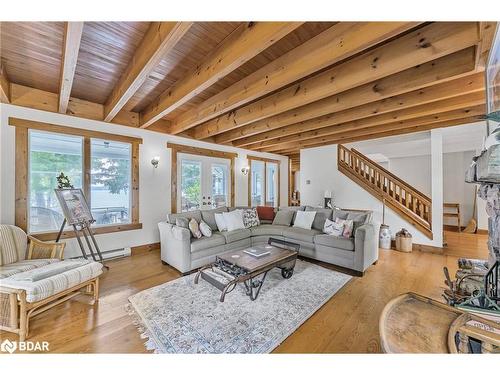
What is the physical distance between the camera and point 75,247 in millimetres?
3363

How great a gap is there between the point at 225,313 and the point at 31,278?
1.82 metres

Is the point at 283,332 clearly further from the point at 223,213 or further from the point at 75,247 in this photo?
the point at 75,247

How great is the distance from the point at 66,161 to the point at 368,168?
20.5 ft

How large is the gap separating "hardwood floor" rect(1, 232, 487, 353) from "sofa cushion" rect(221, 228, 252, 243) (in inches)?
37.9

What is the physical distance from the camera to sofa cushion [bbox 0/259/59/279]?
2.06 m

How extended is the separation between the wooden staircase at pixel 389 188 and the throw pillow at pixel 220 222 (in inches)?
136

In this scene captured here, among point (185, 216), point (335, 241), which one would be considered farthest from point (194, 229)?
point (335, 241)

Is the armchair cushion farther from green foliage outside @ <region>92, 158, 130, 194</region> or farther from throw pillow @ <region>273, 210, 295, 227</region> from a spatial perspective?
throw pillow @ <region>273, 210, 295, 227</region>

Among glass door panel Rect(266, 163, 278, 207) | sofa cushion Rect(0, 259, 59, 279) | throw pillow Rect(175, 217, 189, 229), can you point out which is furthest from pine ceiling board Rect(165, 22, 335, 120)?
glass door panel Rect(266, 163, 278, 207)

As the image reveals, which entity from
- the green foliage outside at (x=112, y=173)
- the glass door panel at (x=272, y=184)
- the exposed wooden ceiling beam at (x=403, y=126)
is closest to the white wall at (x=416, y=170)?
the exposed wooden ceiling beam at (x=403, y=126)

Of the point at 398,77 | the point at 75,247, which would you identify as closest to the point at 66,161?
the point at 75,247

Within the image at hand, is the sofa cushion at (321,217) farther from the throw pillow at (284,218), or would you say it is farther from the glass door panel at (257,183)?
the glass door panel at (257,183)

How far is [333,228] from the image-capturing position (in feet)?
11.5

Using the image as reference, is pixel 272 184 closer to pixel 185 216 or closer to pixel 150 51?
pixel 185 216
